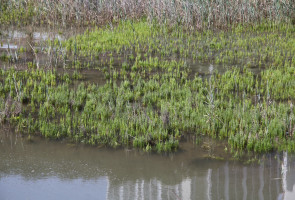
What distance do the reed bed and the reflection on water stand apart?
7051 mm

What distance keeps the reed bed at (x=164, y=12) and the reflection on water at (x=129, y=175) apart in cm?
705

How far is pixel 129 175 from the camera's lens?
15.5 ft

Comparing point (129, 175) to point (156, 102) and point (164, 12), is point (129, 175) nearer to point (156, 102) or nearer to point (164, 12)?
point (156, 102)

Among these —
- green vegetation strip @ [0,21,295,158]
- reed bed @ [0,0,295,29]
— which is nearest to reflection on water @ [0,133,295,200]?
green vegetation strip @ [0,21,295,158]

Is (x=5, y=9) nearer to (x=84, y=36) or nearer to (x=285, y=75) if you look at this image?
(x=84, y=36)

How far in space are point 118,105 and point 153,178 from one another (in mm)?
1973

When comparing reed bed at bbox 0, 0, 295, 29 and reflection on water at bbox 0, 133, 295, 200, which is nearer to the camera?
reflection on water at bbox 0, 133, 295, 200

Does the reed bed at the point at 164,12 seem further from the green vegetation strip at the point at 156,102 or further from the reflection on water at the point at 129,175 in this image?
the reflection on water at the point at 129,175

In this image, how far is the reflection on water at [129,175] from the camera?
14.1 feet

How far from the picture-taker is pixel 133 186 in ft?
14.7

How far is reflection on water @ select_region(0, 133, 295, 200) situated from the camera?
430 centimetres

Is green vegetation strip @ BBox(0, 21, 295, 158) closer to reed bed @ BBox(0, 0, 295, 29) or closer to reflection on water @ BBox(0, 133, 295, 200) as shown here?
reflection on water @ BBox(0, 133, 295, 200)

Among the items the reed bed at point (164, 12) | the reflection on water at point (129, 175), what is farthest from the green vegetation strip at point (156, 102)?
the reed bed at point (164, 12)

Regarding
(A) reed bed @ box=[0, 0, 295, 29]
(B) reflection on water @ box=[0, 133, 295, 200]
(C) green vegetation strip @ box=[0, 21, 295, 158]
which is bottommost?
(B) reflection on water @ box=[0, 133, 295, 200]
